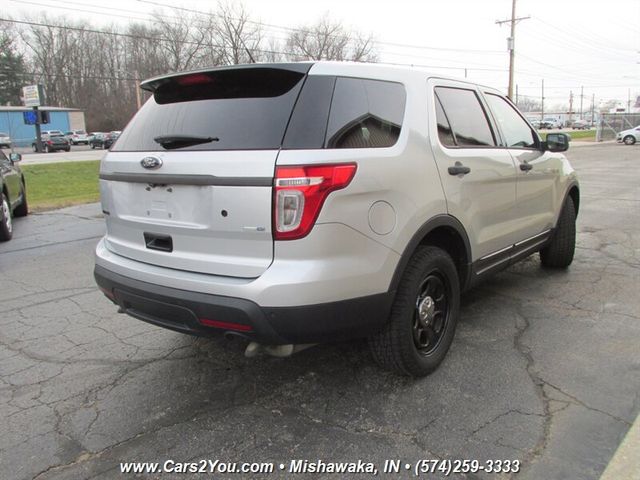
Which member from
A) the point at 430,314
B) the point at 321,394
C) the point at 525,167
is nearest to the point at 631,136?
the point at 525,167

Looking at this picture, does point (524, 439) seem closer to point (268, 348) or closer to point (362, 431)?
point (362, 431)

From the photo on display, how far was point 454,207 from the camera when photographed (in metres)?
3.30

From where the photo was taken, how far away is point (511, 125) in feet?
14.7

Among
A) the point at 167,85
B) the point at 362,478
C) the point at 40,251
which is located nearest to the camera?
the point at 362,478

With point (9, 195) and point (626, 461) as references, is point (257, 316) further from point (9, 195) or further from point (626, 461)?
point (9, 195)

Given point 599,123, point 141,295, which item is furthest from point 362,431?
point 599,123

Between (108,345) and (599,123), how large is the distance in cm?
4480

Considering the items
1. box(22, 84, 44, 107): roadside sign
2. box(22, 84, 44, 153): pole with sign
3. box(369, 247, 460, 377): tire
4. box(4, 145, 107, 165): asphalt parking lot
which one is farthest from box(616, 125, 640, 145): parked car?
box(22, 84, 44, 107): roadside sign

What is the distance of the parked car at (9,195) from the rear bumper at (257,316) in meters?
5.82

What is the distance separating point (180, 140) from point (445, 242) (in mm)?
1790

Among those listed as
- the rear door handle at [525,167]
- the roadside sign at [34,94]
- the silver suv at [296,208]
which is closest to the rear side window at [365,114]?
the silver suv at [296,208]

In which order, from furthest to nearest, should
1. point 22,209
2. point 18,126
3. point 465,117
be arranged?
point 18,126
point 22,209
point 465,117

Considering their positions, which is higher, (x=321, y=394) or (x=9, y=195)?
(x=9, y=195)

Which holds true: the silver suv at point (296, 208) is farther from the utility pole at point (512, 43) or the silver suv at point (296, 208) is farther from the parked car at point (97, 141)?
the parked car at point (97, 141)
